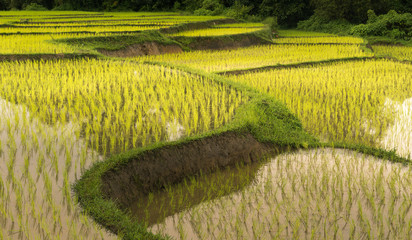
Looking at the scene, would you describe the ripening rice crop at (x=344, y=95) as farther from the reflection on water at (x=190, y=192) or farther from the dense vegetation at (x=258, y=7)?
the dense vegetation at (x=258, y=7)

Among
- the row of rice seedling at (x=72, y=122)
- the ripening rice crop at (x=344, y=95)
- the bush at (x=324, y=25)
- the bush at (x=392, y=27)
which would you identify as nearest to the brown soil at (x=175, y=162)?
the row of rice seedling at (x=72, y=122)

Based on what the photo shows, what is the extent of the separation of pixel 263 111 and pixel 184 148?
1.29 metres

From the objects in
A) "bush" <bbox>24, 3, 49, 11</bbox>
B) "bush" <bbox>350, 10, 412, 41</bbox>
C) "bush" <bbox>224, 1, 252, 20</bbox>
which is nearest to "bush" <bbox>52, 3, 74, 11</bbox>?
"bush" <bbox>24, 3, 49, 11</bbox>

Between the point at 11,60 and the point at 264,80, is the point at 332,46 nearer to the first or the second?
the point at 264,80

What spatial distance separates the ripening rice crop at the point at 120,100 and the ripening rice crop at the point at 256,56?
2034 mm

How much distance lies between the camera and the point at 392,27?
1348 centimetres

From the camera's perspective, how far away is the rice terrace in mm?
2516

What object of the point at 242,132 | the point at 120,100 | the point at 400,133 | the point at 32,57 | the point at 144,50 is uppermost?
the point at 32,57

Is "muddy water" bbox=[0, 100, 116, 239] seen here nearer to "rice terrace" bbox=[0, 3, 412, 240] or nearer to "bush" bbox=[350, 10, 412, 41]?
"rice terrace" bbox=[0, 3, 412, 240]

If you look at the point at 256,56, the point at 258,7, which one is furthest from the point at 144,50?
the point at 258,7

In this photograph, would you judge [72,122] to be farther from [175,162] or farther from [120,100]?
[175,162]

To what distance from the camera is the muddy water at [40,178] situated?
7.39ft

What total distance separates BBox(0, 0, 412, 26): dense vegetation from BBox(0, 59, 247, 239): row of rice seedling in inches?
499

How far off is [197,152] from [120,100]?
1493 millimetres
